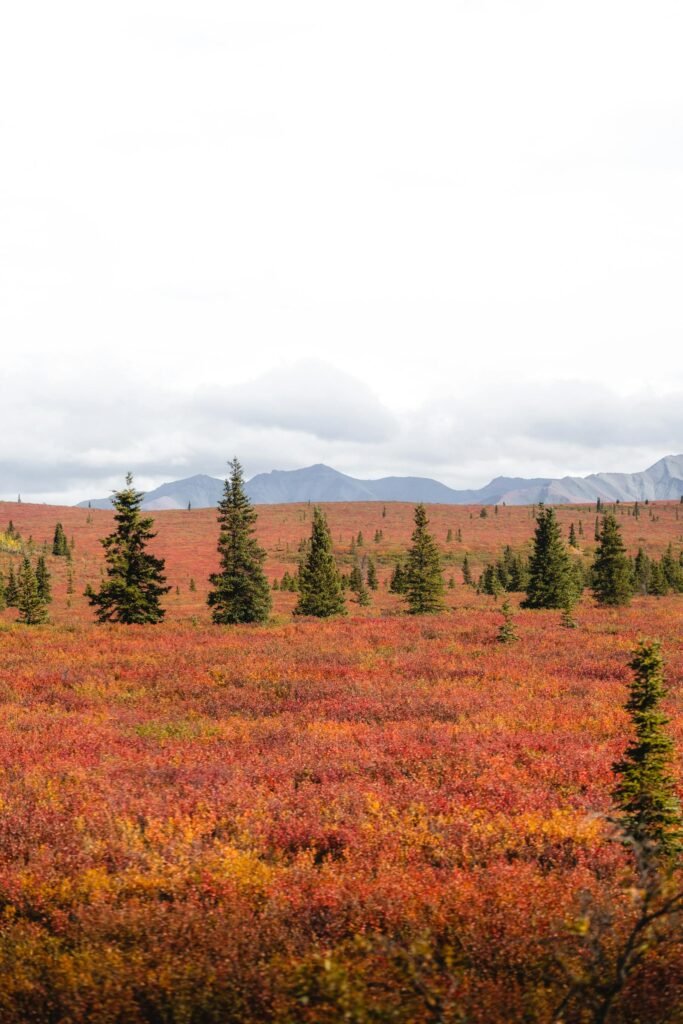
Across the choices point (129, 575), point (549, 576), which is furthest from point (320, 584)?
point (549, 576)

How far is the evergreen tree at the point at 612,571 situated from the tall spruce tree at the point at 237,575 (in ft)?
90.8

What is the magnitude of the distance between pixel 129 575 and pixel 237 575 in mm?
5718

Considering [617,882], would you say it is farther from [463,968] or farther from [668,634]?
[668,634]

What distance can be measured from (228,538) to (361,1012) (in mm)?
30458

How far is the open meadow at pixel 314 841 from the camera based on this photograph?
443 cm

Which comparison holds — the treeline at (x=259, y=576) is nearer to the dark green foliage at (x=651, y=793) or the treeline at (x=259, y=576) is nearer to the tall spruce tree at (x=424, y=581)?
the tall spruce tree at (x=424, y=581)

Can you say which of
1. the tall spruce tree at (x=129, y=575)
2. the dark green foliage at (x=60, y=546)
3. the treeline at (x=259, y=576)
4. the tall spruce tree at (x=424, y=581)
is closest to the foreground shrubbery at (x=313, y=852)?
the treeline at (x=259, y=576)

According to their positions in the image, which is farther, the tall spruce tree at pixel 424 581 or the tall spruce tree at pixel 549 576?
the tall spruce tree at pixel 549 576

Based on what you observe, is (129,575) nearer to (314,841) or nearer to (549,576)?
(314,841)

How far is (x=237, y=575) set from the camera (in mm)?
32750

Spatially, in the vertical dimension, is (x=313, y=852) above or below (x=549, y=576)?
below

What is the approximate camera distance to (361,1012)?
361cm

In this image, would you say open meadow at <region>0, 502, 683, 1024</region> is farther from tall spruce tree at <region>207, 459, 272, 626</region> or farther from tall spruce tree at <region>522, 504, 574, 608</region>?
tall spruce tree at <region>522, 504, 574, 608</region>

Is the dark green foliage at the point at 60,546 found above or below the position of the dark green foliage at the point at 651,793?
above
